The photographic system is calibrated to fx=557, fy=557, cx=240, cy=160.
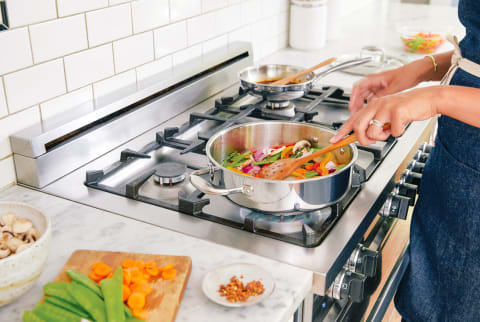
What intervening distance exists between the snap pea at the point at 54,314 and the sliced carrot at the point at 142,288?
0.09 m

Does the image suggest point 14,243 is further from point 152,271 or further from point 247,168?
point 247,168

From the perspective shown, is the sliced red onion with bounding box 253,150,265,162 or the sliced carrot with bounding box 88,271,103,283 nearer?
the sliced carrot with bounding box 88,271,103,283

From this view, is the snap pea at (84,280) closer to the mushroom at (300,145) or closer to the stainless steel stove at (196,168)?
the stainless steel stove at (196,168)

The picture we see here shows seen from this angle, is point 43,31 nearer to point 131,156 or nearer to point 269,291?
point 131,156

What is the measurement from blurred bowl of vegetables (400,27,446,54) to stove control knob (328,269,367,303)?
1.52 m

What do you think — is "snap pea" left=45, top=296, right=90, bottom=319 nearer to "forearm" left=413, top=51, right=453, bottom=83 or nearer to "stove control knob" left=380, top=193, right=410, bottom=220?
"stove control knob" left=380, top=193, right=410, bottom=220

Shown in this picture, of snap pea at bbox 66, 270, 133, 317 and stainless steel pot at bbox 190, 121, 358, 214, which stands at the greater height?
stainless steel pot at bbox 190, 121, 358, 214

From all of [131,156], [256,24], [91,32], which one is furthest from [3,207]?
[256,24]

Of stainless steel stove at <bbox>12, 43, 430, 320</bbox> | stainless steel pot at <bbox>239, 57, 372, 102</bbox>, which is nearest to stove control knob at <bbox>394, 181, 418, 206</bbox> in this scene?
stainless steel stove at <bbox>12, 43, 430, 320</bbox>

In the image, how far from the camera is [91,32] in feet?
4.36

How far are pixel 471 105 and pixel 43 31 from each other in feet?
2.90

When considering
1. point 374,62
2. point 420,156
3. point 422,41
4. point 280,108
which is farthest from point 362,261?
point 422,41

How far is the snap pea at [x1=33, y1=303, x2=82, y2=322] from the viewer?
2.54 feet

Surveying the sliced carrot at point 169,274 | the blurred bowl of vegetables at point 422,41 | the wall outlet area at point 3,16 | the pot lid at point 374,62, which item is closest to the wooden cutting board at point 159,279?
the sliced carrot at point 169,274
